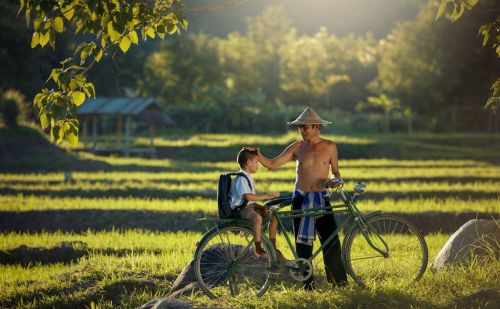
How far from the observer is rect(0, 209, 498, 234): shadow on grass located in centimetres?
1629

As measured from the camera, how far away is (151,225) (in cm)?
1633

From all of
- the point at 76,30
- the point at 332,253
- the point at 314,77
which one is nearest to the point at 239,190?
the point at 332,253

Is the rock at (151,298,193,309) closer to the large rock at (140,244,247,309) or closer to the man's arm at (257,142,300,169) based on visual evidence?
the large rock at (140,244,247,309)

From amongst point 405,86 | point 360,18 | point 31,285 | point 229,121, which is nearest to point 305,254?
point 31,285

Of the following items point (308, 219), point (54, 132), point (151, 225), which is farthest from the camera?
point (151, 225)

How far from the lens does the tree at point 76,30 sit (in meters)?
7.11

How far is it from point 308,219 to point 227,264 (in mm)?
880

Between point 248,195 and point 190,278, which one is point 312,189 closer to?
point 248,195

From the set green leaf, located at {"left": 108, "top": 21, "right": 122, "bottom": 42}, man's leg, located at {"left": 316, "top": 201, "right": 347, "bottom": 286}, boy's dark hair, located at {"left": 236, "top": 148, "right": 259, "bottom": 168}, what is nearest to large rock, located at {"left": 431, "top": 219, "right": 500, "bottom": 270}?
man's leg, located at {"left": 316, "top": 201, "right": 347, "bottom": 286}

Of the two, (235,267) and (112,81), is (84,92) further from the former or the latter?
(112,81)

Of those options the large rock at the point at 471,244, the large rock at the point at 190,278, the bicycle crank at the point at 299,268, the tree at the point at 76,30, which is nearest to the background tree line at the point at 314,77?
the large rock at the point at 471,244

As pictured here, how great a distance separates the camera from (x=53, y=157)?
3588cm

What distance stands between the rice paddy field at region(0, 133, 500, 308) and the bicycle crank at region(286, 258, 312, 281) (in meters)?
0.12

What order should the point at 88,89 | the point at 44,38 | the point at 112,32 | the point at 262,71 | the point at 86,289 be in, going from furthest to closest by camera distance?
the point at 262,71 → the point at 86,289 → the point at 88,89 → the point at 44,38 → the point at 112,32
